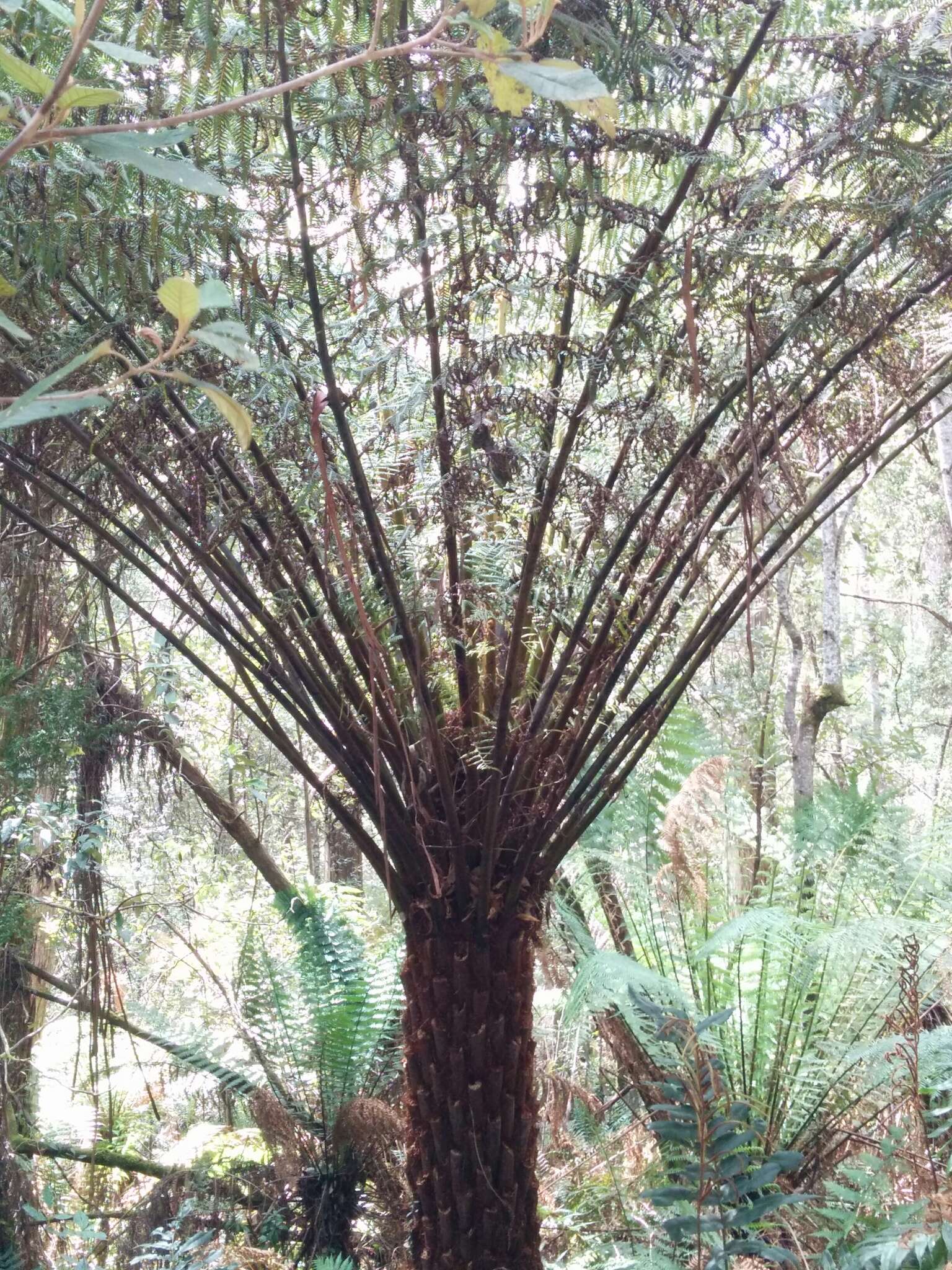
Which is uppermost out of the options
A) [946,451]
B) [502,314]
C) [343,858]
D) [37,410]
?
[946,451]

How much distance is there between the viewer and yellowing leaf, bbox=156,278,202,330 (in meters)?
0.50

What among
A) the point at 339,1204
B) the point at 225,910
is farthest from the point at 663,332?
the point at 225,910

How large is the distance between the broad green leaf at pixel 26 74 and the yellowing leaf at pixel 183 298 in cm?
12

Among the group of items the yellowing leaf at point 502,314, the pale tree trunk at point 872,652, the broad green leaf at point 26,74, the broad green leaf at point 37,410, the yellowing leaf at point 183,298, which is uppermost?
the pale tree trunk at point 872,652

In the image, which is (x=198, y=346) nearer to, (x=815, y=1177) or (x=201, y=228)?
(x=201, y=228)

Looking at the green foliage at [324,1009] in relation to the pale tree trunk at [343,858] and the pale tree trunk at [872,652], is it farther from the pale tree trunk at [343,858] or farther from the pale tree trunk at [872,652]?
the pale tree trunk at [872,652]

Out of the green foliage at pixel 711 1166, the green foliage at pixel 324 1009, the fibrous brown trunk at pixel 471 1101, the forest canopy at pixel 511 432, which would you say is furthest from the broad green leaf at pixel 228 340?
the green foliage at pixel 324 1009

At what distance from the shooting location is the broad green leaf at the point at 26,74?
50 cm

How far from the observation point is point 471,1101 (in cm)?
151

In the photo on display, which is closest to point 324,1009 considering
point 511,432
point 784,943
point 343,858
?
point 784,943

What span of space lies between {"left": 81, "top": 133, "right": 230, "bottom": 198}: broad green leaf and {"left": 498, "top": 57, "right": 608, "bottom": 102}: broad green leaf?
0.16 m

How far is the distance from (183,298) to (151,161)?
85mm

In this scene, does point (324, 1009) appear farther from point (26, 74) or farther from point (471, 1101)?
point (26, 74)

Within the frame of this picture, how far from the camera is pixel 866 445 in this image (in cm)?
160
